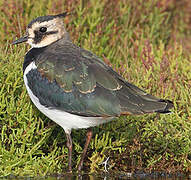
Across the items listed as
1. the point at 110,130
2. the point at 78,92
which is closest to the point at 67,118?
the point at 78,92

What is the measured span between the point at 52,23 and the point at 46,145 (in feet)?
5.80

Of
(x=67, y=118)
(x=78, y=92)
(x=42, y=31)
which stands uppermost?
(x=42, y=31)

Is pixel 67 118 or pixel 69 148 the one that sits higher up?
pixel 67 118

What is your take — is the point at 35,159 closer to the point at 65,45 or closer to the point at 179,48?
the point at 65,45

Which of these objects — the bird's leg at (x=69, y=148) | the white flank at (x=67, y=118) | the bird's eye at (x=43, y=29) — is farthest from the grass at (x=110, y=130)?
the bird's eye at (x=43, y=29)

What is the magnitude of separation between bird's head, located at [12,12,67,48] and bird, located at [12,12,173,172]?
405mm

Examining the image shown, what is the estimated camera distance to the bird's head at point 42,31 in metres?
6.92

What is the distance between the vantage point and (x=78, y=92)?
20.3ft

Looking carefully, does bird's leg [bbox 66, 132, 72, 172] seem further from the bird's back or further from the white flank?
the bird's back

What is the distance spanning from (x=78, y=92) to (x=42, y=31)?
1.29m

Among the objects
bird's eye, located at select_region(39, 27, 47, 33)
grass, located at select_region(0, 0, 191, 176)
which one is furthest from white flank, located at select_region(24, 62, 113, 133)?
bird's eye, located at select_region(39, 27, 47, 33)

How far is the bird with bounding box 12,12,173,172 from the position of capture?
6133mm

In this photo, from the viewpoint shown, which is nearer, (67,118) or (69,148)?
(67,118)

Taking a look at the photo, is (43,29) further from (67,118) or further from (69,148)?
(69,148)
